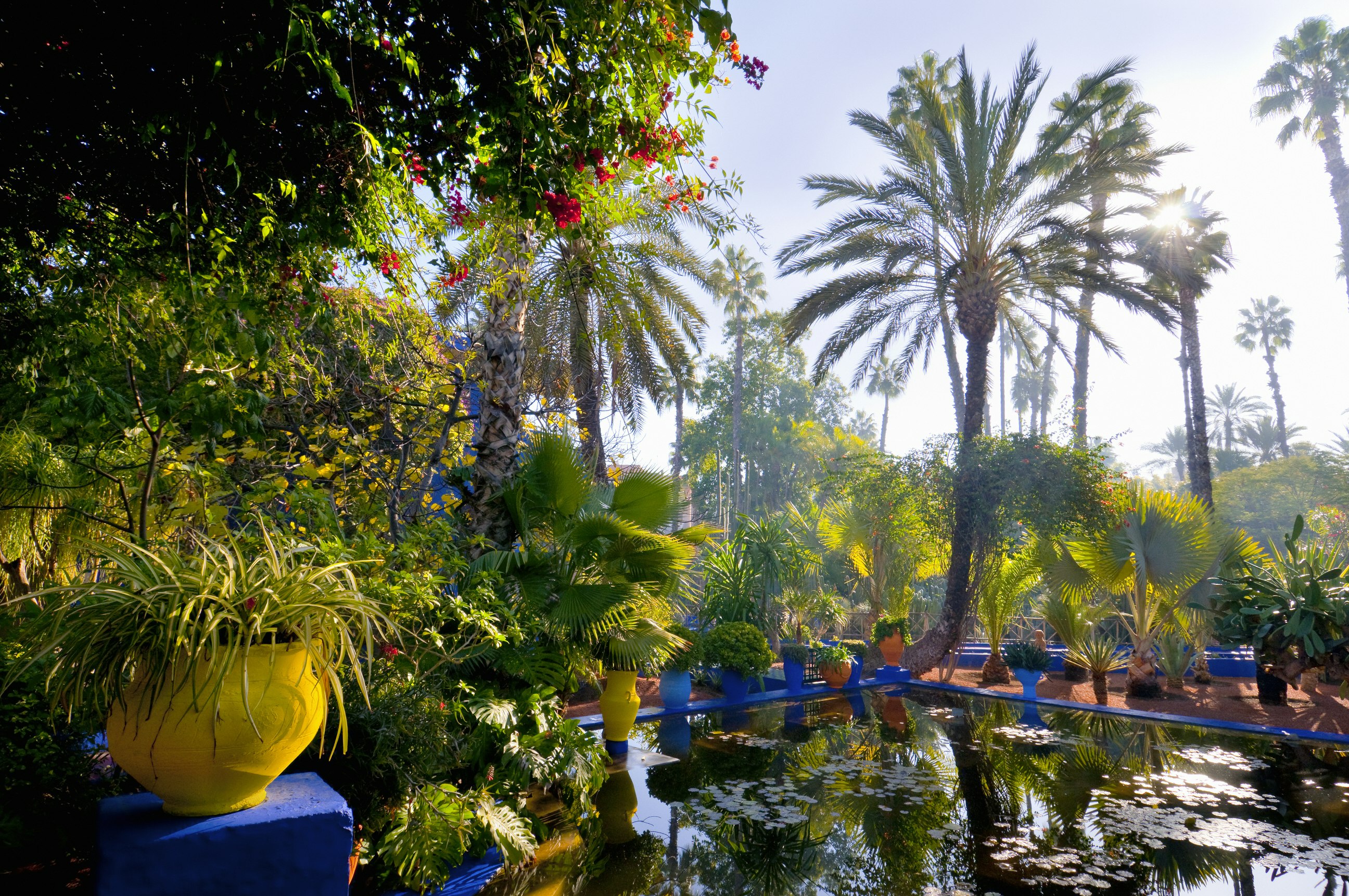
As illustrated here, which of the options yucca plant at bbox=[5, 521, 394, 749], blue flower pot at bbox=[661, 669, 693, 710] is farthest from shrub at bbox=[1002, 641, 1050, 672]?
yucca plant at bbox=[5, 521, 394, 749]

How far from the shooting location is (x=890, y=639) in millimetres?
13898

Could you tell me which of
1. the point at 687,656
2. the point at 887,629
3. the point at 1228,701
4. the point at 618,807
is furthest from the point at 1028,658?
the point at 618,807

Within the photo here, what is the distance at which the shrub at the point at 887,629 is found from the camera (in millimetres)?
13844

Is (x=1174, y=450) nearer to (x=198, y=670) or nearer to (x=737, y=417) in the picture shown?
(x=737, y=417)

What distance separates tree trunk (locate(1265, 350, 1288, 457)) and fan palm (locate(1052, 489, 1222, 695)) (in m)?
43.2

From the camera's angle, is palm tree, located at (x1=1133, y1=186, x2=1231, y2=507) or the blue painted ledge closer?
the blue painted ledge

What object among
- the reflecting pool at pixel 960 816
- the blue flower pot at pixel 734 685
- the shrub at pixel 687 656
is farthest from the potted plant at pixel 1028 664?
the shrub at pixel 687 656

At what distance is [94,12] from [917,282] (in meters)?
12.8

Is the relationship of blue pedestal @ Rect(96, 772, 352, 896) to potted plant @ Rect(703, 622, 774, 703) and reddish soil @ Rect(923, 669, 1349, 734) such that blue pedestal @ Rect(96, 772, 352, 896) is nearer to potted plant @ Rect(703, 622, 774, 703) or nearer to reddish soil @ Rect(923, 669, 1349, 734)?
potted plant @ Rect(703, 622, 774, 703)

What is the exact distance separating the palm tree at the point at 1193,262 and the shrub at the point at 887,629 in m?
6.93

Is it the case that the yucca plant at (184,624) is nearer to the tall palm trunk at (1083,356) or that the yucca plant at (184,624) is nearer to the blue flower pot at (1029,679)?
the blue flower pot at (1029,679)

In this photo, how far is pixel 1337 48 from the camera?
23.9 meters

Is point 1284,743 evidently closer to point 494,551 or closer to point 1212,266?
point 494,551

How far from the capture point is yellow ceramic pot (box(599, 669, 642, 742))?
23.3 ft
